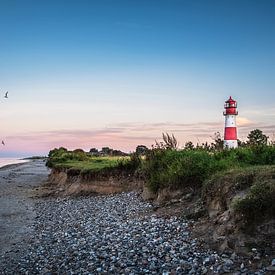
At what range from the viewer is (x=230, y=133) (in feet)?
115

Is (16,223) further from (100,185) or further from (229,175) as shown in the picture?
(229,175)

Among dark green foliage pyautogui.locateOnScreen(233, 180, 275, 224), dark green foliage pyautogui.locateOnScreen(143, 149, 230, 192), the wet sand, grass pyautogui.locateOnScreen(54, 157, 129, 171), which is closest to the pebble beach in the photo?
the wet sand

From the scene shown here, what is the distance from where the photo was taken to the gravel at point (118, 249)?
8.94 m

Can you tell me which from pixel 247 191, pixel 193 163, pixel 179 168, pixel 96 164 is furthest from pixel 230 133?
pixel 247 191

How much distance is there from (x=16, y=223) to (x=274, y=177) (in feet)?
44.4

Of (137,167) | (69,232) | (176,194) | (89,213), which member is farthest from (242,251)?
(137,167)

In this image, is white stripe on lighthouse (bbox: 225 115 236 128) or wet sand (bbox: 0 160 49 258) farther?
white stripe on lighthouse (bbox: 225 115 236 128)

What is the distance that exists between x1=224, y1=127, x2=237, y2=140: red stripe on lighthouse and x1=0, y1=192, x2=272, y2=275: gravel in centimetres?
1983

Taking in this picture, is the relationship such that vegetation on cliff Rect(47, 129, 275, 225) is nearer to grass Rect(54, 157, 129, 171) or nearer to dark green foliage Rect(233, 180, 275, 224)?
dark green foliage Rect(233, 180, 275, 224)

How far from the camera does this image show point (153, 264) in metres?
9.26

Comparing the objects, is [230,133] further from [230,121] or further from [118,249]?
[118,249]

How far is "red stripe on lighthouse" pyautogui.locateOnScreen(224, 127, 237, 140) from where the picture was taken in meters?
34.8

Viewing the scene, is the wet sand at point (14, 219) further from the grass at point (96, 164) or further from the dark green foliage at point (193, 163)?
the dark green foliage at point (193, 163)

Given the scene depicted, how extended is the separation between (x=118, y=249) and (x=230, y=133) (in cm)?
2627
